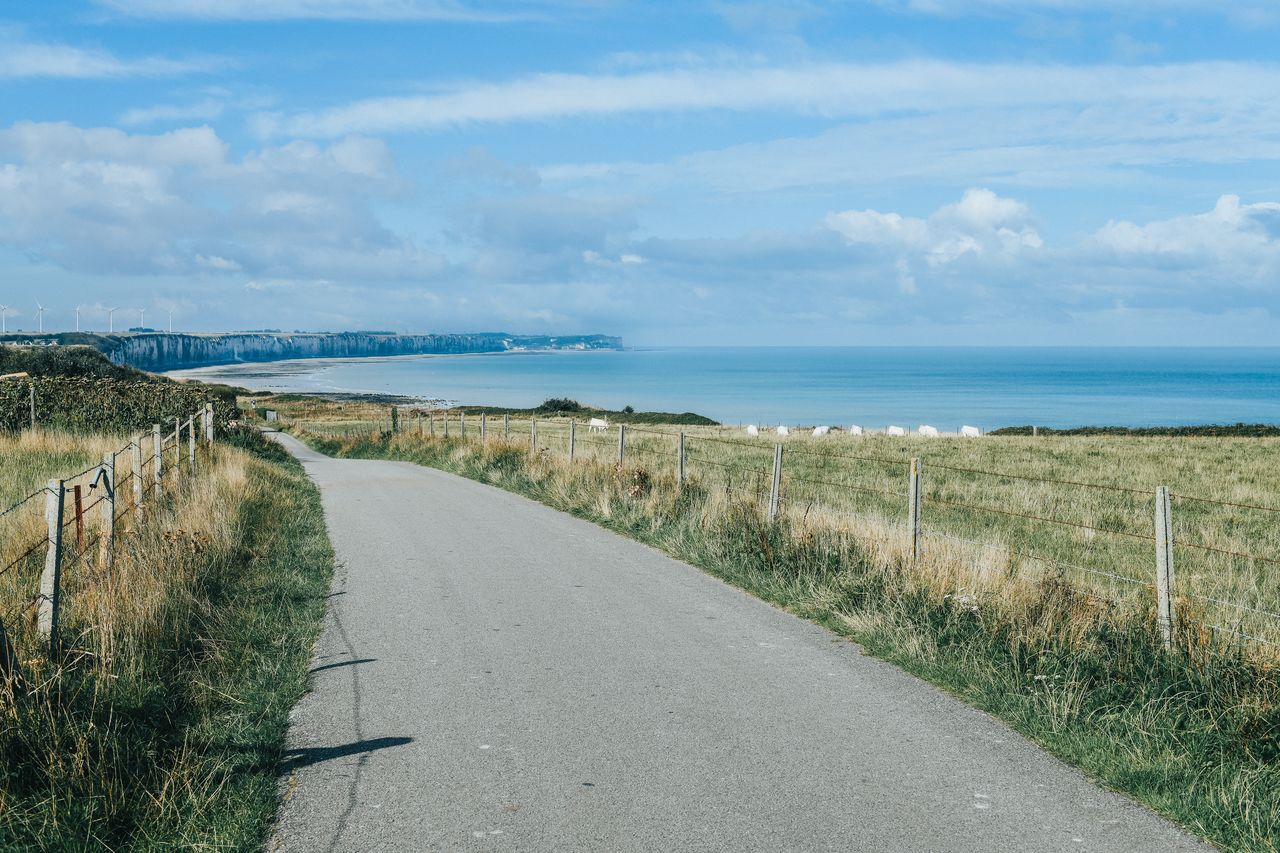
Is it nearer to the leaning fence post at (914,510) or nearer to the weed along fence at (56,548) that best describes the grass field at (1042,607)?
the leaning fence post at (914,510)

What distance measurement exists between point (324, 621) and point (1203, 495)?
20803 mm

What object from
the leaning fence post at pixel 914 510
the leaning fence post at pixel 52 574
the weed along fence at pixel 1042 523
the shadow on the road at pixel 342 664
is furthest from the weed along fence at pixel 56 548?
the leaning fence post at pixel 914 510

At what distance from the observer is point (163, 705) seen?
602cm

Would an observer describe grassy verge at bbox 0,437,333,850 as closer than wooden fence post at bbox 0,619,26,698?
Yes

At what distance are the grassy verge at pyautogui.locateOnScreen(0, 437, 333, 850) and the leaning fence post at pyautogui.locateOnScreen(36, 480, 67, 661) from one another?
0.21m

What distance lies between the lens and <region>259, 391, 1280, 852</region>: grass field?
5.46 metres

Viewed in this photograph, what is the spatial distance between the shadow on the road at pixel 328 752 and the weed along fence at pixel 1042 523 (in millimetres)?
5247

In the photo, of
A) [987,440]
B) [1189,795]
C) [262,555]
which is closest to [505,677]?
[1189,795]

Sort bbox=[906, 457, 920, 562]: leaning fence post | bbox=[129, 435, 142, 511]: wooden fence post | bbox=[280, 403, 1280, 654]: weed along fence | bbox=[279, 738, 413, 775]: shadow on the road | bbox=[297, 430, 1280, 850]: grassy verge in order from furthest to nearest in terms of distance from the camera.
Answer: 1. bbox=[129, 435, 142, 511]: wooden fence post
2. bbox=[906, 457, 920, 562]: leaning fence post
3. bbox=[280, 403, 1280, 654]: weed along fence
4. bbox=[279, 738, 413, 775]: shadow on the road
5. bbox=[297, 430, 1280, 850]: grassy verge

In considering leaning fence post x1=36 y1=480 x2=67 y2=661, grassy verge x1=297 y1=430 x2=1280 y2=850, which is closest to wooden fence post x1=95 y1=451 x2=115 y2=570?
leaning fence post x1=36 y1=480 x2=67 y2=661

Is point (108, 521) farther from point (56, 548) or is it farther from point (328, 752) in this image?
point (328, 752)

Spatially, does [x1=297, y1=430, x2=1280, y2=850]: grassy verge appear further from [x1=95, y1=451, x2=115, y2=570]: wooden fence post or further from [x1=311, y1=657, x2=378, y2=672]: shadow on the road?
[x1=95, y1=451, x2=115, y2=570]: wooden fence post

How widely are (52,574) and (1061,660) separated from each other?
6.62 m

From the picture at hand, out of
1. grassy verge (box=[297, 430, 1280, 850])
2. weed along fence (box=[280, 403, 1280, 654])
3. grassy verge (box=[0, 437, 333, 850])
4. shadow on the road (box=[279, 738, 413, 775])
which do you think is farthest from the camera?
weed along fence (box=[280, 403, 1280, 654])
